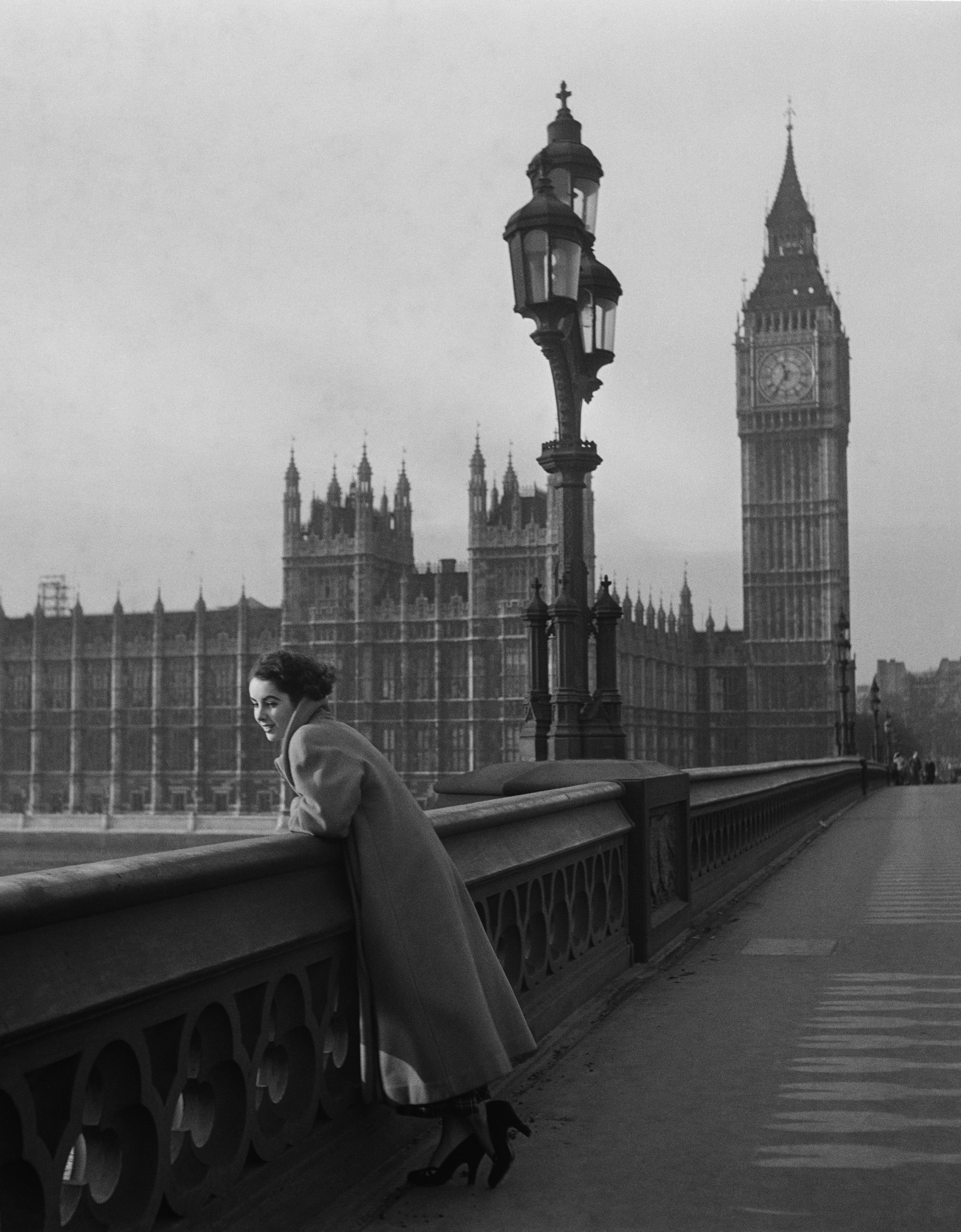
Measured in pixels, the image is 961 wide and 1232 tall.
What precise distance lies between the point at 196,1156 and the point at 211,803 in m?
73.7

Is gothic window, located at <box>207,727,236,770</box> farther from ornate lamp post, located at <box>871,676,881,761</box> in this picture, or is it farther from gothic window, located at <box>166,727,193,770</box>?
ornate lamp post, located at <box>871,676,881,761</box>

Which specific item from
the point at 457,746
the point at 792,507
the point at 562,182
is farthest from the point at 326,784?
the point at 792,507

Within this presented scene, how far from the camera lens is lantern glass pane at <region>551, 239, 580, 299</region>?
337 inches

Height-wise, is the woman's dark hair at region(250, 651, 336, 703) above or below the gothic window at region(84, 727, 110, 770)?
above

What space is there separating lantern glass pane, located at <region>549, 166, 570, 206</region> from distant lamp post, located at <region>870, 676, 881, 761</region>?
4336cm

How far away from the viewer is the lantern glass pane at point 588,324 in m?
9.48

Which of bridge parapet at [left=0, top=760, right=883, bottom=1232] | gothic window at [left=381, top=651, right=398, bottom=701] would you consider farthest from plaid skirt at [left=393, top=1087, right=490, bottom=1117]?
gothic window at [left=381, top=651, right=398, bottom=701]

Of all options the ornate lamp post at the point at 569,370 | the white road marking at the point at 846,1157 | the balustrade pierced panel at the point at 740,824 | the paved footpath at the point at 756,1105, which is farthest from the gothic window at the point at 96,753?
the white road marking at the point at 846,1157

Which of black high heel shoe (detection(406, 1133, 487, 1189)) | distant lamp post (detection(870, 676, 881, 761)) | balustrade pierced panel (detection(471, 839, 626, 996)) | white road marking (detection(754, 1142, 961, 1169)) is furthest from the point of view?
distant lamp post (detection(870, 676, 881, 761))

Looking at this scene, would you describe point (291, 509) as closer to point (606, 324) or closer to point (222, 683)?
point (222, 683)

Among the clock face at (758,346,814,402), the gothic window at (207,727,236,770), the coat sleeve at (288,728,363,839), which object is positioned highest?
the clock face at (758,346,814,402)

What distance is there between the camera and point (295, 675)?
3432 millimetres

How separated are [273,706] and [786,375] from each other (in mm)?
92052

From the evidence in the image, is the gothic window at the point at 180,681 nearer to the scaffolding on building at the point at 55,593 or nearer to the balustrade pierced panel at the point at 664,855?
the scaffolding on building at the point at 55,593
